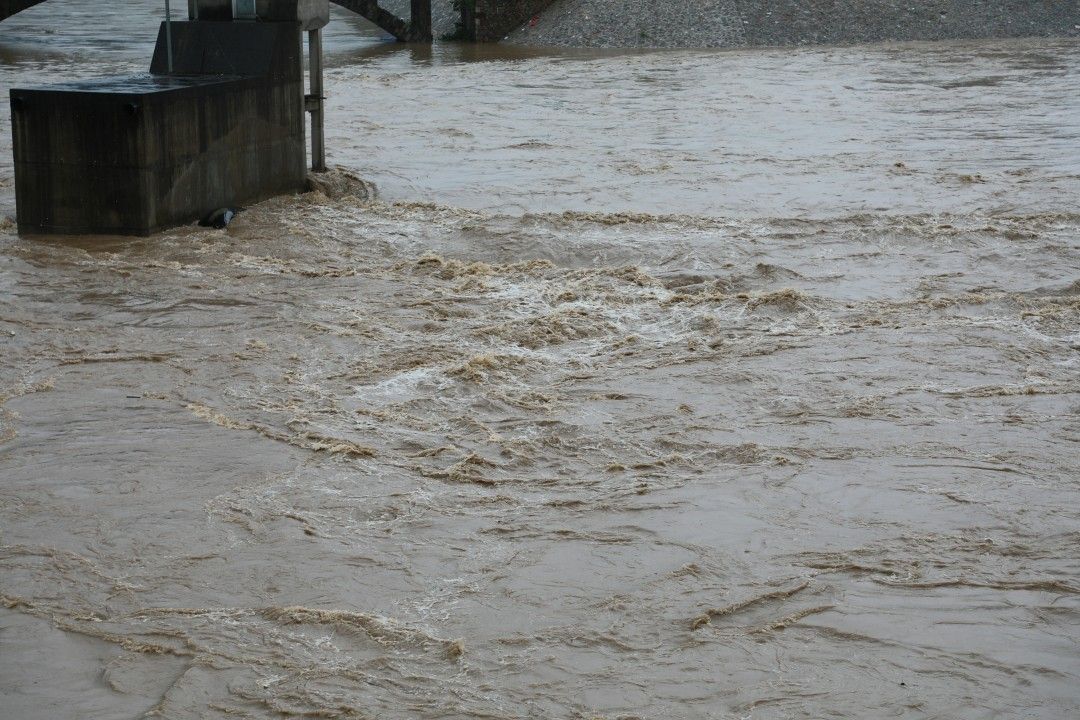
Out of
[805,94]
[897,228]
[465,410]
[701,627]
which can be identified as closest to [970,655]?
[701,627]

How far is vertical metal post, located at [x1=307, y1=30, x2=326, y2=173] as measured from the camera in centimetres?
1802

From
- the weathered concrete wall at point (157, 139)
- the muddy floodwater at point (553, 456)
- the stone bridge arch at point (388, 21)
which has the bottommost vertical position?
A: the muddy floodwater at point (553, 456)

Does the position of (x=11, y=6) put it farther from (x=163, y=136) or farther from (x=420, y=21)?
(x=163, y=136)

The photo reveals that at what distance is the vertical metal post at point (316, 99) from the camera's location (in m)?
18.0

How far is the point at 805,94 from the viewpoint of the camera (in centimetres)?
2958

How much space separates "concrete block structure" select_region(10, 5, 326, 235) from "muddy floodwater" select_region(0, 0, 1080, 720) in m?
0.41

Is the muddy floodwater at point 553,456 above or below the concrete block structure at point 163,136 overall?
below

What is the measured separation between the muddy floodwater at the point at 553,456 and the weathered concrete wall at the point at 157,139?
0.40 m

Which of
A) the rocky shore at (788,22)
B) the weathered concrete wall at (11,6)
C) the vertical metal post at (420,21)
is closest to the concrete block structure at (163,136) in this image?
the rocky shore at (788,22)

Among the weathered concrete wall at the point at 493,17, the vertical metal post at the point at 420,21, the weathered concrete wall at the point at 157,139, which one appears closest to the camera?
the weathered concrete wall at the point at 157,139

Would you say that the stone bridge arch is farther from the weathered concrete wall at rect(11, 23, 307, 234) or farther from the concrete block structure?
the weathered concrete wall at rect(11, 23, 307, 234)

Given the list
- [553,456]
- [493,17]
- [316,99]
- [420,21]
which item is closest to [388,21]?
[420,21]

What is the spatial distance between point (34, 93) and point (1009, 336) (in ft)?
A: 33.1

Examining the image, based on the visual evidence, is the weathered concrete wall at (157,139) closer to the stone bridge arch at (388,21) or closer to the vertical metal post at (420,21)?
the stone bridge arch at (388,21)
